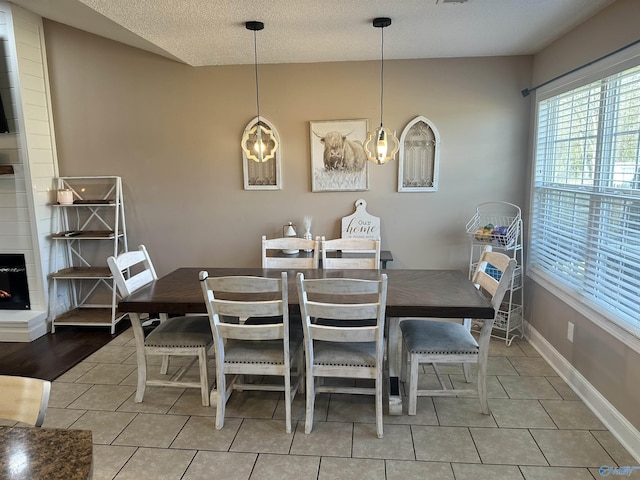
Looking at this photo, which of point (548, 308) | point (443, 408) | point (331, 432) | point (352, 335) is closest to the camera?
point (352, 335)

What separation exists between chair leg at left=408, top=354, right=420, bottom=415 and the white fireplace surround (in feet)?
10.7

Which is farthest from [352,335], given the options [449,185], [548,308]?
[449,185]

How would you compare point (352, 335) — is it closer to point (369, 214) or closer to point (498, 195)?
point (369, 214)

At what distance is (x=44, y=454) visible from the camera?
108cm

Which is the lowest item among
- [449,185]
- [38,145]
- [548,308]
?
[548,308]

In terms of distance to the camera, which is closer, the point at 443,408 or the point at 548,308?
the point at 443,408

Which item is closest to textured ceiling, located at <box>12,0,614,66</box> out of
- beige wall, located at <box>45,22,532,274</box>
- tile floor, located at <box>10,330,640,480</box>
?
beige wall, located at <box>45,22,532,274</box>

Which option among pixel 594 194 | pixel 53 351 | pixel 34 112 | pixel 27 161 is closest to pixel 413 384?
pixel 594 194

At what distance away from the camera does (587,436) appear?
2318mm

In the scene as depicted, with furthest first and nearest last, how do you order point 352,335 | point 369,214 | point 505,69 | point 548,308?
point 369,214, point 505,69, point 548,308, point 352,335

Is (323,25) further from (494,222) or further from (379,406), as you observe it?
(379,406)

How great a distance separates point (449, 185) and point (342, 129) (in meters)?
1.06

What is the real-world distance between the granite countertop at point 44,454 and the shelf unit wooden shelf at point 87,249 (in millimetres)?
2917

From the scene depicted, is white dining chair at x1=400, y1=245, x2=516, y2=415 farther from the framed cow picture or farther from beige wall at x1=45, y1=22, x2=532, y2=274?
the framed cow picture
